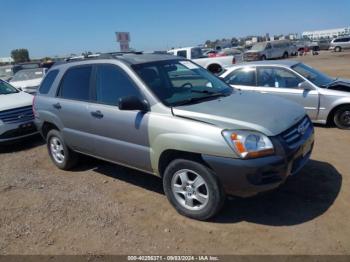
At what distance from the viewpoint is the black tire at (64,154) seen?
18.6ft

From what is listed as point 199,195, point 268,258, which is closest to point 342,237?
point 268,258

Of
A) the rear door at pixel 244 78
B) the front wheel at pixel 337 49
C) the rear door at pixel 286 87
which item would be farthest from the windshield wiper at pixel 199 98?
the front wheel at pixel 337 49

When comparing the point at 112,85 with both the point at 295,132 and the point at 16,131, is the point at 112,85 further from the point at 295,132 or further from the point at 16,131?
the point at 16,131

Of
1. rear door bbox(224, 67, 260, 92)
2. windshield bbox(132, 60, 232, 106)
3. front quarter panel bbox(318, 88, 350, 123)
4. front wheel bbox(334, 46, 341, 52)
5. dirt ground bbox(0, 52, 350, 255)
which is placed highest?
windshield bbox(132, 60, 232, 106)

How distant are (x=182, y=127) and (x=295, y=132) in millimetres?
1283

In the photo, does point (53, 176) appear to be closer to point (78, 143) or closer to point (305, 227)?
point (78, 143)

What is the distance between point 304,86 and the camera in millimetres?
7219

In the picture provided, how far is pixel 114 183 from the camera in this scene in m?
5.20

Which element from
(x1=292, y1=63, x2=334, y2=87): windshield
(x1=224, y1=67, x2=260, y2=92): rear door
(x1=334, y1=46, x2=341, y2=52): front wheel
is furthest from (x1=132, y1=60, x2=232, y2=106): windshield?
(x1=334, y1=46, x2=341, y2=52): front wheel

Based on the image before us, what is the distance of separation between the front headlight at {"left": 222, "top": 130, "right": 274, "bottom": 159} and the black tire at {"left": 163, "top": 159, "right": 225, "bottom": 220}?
0.41 metres

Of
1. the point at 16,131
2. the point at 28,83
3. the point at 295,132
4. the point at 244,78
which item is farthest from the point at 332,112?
the point at 28,83

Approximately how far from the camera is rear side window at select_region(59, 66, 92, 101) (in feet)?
16.5

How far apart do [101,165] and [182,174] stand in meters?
2.57

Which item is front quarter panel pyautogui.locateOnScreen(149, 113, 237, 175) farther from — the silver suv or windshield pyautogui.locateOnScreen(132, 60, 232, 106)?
windshield pyautogui.locateOnScreen(132, 60, 232, 106)
